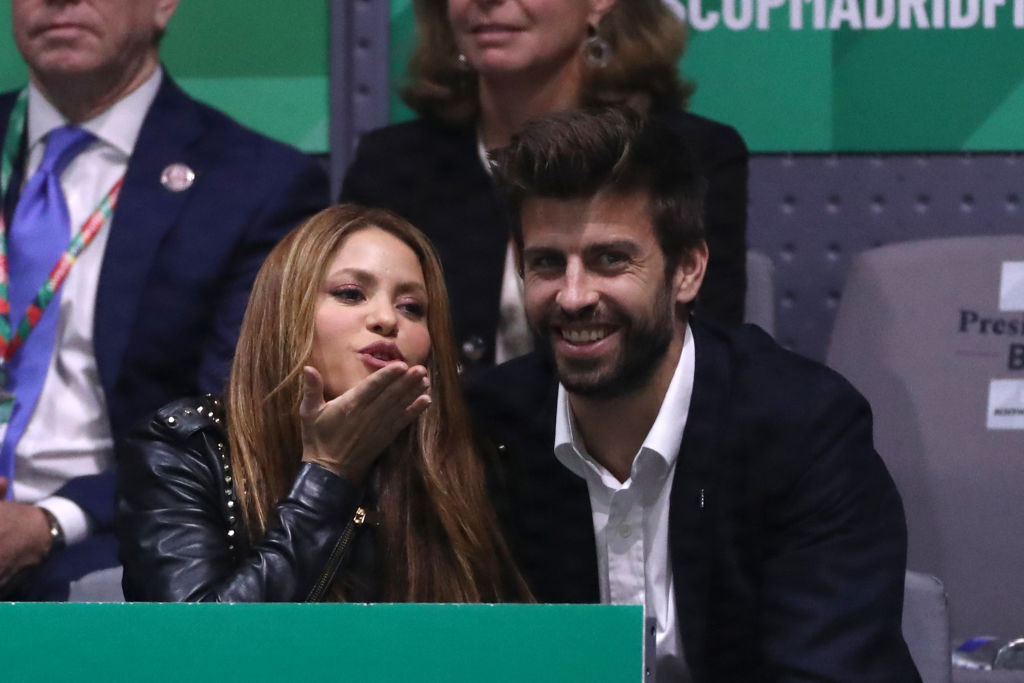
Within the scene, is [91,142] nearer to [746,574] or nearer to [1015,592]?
[746,574]

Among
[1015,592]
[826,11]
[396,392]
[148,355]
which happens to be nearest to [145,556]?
[396,392]

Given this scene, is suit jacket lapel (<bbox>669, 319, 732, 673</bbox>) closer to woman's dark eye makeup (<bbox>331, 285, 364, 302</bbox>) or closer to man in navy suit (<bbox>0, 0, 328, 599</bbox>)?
woman's dark eye makeup (<bbox>331, 285, 364, 302</bbox>)

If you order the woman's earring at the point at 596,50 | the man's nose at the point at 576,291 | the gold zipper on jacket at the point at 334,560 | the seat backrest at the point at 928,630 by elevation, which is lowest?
the seat backrest at the point at 928,630

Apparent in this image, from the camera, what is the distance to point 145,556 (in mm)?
1671

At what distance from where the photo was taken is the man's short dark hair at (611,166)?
1.74m

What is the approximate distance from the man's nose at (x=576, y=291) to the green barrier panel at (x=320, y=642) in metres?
0.65

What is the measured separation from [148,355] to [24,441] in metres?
0.22

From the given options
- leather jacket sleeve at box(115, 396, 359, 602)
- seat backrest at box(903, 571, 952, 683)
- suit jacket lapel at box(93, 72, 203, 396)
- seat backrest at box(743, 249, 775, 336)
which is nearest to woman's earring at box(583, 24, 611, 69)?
seat backrest at box(743, 249, 775, 336)

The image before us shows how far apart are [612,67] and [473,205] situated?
298mm

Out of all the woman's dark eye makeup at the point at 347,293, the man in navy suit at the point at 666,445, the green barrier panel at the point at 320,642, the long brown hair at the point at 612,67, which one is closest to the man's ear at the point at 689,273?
the man in navy suit at the point at 666,445

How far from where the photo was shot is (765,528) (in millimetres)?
1687

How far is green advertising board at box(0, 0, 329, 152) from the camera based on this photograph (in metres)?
2.58

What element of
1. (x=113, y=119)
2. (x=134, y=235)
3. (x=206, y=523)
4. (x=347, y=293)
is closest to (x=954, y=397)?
(x=347, y=293)

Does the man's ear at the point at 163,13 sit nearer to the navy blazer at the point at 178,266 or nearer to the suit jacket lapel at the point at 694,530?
the navy blazer at the point at 178,266
